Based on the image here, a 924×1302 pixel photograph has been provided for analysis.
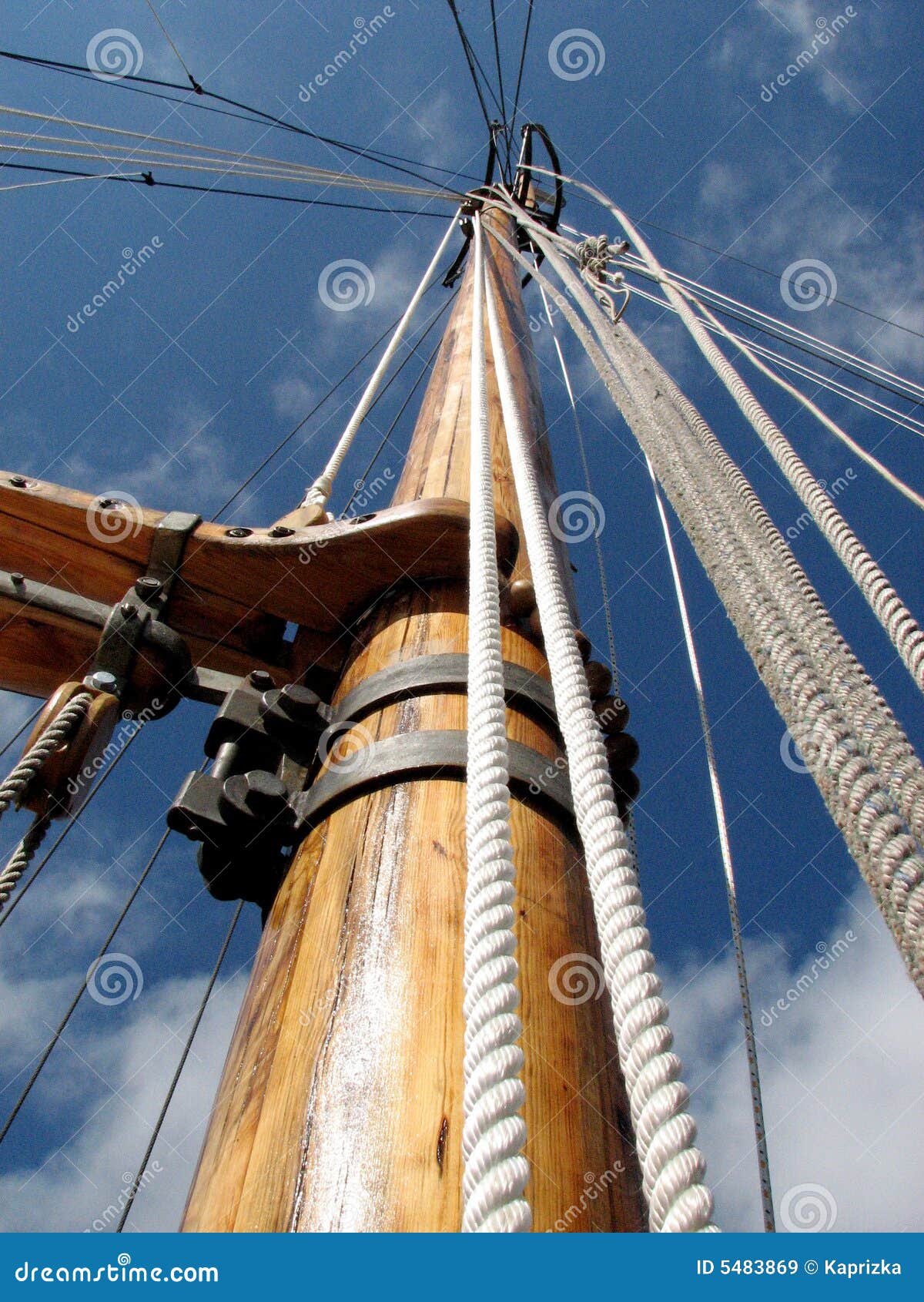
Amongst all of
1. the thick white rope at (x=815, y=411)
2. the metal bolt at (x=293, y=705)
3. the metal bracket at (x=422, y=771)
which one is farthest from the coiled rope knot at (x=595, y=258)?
the metal bracket at (x=422, y=771)

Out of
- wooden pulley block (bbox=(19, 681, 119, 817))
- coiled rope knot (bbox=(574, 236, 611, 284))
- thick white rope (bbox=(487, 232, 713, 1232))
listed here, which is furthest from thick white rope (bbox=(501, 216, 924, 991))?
coiled rope knot (bbox=(574, 236, 611, 284))

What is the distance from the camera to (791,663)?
1074 mm

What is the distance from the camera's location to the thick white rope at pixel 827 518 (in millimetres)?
1243

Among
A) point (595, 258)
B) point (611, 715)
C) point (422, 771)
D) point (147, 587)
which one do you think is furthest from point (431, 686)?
point (595, 258)

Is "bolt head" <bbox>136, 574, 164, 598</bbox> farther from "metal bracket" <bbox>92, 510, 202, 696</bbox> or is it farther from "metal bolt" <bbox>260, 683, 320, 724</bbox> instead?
"metal bolt" <bbox>260, 683, 320, 724</bbox>

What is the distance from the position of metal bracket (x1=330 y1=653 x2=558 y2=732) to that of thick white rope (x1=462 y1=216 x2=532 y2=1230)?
29 centimetres

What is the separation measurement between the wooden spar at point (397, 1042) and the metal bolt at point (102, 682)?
1.68 ft

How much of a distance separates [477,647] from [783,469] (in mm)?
975

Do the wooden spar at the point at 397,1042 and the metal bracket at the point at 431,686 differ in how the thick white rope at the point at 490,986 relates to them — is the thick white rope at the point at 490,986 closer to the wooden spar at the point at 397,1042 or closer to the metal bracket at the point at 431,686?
the wooden spar at the point at 397,1042

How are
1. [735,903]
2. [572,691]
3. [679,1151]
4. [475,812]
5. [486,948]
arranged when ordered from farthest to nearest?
[735,903] < [572,691] < [475,812] < [486,948] < [679,1151]

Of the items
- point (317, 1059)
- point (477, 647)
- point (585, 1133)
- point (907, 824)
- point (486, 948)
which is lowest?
point (317, 1059)

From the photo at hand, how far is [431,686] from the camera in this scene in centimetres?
141
